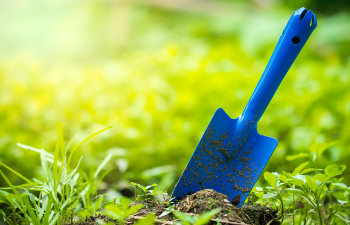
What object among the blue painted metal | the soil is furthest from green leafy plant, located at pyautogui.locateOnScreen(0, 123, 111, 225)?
the blue painted metal

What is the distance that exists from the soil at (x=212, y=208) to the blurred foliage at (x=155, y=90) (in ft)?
1.07

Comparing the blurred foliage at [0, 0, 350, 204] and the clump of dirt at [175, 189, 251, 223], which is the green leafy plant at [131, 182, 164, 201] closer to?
the clump of dirt at [175, 189, 251, 223]

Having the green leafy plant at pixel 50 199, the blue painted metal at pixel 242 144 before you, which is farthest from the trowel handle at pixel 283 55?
the green leafy plant at pixel 50 199

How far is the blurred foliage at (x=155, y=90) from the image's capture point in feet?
6.03

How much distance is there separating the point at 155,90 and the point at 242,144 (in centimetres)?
156

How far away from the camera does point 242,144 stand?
1.09 meters

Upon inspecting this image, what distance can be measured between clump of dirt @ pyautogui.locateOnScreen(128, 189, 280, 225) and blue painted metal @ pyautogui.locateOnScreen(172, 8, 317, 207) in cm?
7

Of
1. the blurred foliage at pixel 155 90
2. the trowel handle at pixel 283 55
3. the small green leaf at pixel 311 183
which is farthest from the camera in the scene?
the blurred foliage at pixel 155 90

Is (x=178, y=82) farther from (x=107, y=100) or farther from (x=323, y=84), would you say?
(x=323, y=84)

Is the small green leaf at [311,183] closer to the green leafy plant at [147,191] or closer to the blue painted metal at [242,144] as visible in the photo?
the blue painted metal at [242,144]

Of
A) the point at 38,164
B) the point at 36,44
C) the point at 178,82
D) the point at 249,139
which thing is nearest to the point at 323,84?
the point at 178,82

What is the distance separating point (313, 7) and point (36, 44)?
3804mm

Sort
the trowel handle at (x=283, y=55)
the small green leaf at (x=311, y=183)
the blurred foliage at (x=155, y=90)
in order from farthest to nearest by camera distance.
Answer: the blurred foliage at (x=155, y=90), the trowel handle at (x=283, y=55), the small green leaf at (x=311, y=183)

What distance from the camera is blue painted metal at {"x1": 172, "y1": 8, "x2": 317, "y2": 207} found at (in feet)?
3.28
